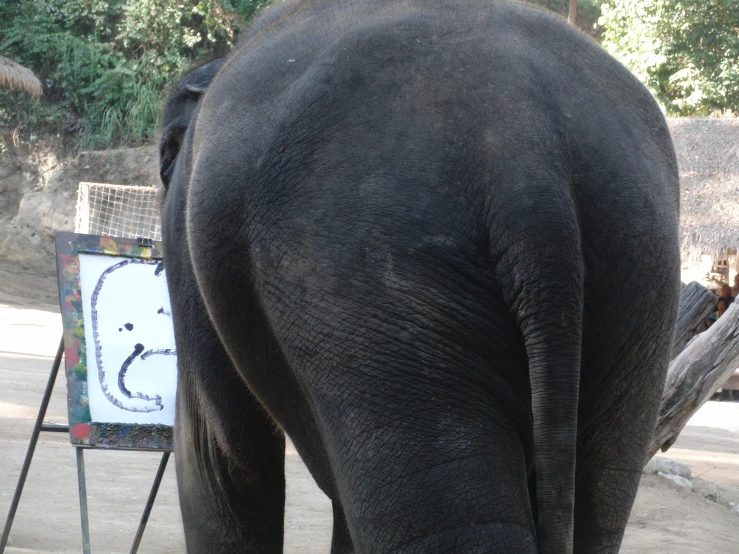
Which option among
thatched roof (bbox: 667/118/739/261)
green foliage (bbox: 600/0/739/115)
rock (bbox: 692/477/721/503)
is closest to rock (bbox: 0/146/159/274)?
green foliage (bbox: 600/0/739/115)

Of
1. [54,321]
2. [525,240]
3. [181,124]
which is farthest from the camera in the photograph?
[54,321]

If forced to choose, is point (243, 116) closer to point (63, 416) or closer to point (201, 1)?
point (63, 416)

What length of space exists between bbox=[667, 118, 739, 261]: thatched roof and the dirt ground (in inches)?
195

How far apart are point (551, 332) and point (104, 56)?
887 inches

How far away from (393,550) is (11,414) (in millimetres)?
7387

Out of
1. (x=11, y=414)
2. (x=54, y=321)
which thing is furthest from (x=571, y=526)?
(x=54, y=321)

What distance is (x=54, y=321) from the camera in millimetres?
15633

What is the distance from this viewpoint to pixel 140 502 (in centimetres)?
561

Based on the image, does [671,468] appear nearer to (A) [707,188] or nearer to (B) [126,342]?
(B) [126,342]

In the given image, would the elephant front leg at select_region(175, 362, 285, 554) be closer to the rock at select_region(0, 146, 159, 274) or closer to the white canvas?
the white canvas

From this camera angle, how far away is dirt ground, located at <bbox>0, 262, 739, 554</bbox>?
15.6 feet

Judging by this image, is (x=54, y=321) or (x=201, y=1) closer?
(x=54, y=321)

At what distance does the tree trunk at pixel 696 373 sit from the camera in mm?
4684

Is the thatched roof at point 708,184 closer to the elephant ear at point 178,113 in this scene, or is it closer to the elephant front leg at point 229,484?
the elephant ear at point 178,113
